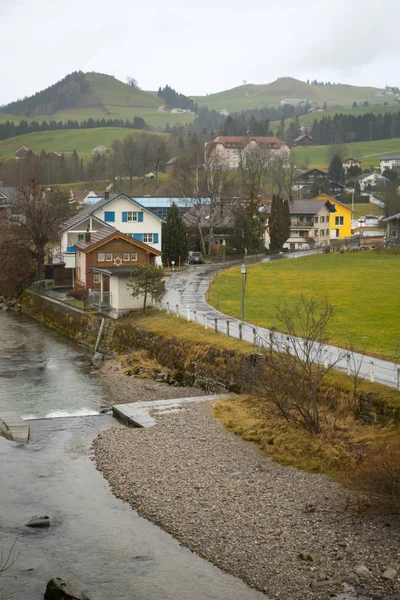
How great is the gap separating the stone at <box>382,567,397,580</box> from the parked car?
6141 cm

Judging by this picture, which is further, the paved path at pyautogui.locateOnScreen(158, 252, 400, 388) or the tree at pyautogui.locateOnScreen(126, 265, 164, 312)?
the tree at pyautogui.locateOnScreen(126, 265, 164, 312)

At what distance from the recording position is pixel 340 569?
16.6 m

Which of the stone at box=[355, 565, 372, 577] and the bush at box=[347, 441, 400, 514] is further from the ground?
the bush at box=[347, 441, 400, 514]

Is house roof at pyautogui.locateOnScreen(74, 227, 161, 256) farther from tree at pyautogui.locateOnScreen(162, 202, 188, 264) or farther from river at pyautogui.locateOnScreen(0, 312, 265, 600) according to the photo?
river at pyautogui.locateOnScreen(0, 312, 265, 600)

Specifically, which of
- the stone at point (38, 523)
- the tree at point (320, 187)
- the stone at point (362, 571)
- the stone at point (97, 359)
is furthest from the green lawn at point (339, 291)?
the tree at point (320, 187)

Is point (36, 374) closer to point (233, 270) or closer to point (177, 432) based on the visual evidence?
point (177, 432)

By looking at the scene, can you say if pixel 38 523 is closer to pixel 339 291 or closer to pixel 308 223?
pixel 339 291

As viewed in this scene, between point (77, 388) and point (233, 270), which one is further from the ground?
point (233, 270)

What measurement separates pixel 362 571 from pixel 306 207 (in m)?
85.7

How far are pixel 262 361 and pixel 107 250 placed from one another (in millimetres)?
28100

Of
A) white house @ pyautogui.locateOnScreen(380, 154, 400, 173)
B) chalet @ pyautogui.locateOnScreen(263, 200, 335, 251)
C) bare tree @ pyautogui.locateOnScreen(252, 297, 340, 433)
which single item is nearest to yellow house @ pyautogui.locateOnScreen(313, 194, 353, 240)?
chalet @ pyautogui.locateOnScreen(263, 200, 335, 251)

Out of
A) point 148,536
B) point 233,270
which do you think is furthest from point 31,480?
point 233,270

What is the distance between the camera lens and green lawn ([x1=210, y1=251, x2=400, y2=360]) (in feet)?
121

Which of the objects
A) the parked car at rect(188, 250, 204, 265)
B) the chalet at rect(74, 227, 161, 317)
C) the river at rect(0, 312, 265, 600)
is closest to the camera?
the river at rect(0, 312, 265, 600)
